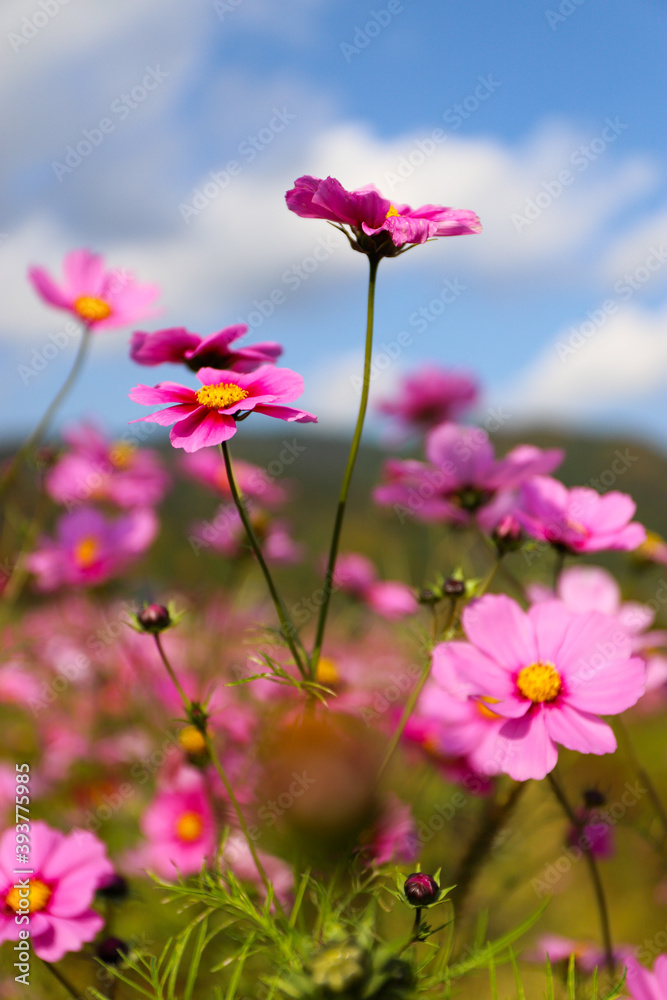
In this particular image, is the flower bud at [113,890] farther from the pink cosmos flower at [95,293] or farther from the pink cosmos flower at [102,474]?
the pink cosmos flower at [102,474]

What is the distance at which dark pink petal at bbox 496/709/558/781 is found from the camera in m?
0.51

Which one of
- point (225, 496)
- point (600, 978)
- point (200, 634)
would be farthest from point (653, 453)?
point (600, 978)

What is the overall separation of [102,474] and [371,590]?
0.61m

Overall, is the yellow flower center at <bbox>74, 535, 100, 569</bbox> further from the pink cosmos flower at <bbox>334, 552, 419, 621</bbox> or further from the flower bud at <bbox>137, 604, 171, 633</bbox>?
the flower bud at <bbox>137, 604, 171, 633</bbox>

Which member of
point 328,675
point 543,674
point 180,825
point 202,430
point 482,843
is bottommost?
point 180,825

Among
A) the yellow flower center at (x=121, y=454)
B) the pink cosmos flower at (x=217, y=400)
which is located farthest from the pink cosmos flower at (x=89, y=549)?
the pink cosmos flower at (x=217, y=400)

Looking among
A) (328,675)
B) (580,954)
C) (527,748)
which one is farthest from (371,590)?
(527,748)

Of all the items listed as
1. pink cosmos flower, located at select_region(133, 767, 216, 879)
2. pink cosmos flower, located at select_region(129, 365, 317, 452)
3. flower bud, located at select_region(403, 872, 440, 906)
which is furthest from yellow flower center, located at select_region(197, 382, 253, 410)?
pink cosmos flower, located at select_region(133, 767, 216, 879)

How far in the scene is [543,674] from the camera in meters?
0.58

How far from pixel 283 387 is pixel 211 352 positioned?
0.13 meters

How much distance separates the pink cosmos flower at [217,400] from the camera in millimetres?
530

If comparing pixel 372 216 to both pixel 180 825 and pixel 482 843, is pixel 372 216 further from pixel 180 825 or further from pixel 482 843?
pixel 180 825

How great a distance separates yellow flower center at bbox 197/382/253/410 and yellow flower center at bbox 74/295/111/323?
0.50 metres

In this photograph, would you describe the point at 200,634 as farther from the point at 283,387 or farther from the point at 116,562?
the point at 283,387
